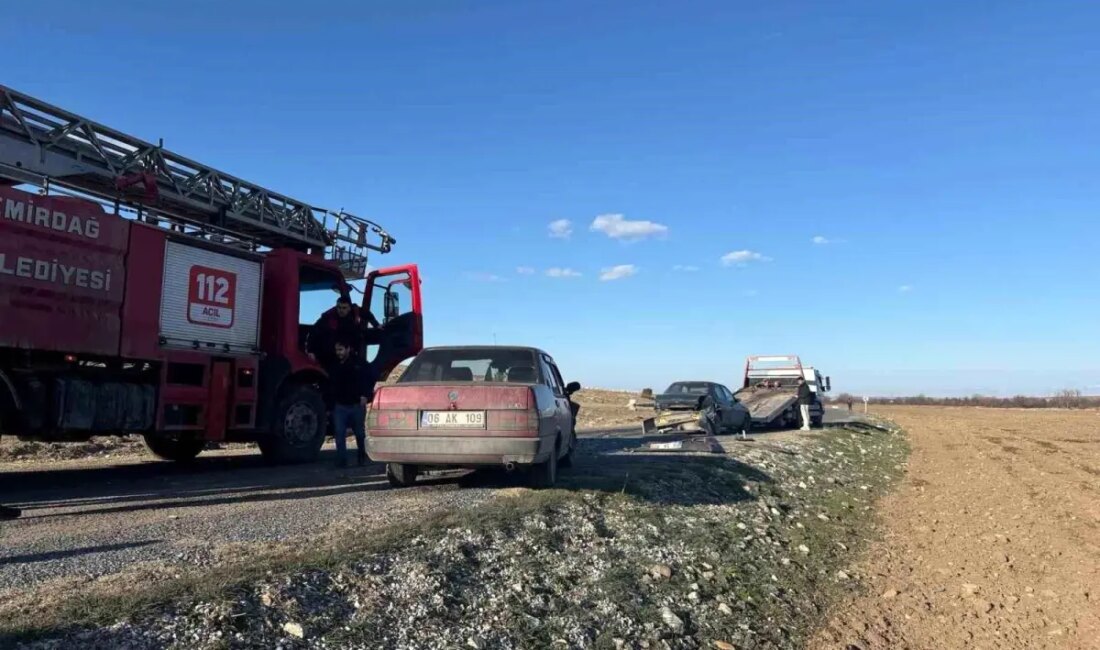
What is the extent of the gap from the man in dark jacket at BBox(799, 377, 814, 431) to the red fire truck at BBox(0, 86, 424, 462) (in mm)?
14335

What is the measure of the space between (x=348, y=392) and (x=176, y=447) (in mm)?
2877

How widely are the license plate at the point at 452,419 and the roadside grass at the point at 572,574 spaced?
2.51 feet

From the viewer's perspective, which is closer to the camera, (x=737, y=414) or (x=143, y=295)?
(x=143, y=295)

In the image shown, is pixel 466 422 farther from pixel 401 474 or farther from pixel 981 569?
pixel 981 569

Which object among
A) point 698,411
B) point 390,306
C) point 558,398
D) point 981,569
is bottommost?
point 981,569

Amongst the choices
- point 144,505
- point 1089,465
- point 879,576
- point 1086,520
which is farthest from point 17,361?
point 1089,465

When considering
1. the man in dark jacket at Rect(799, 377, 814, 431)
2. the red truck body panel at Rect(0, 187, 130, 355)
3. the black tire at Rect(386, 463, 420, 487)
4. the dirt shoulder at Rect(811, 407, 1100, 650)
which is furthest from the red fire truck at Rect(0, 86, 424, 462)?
the man in dark jacket at Rect(799, 377, 814, 431)

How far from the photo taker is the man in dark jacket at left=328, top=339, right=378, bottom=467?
9914mm

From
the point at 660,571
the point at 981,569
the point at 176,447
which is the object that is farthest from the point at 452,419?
the point at 176,447

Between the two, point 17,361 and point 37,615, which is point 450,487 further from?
point 37,615

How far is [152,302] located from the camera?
8.66 meters

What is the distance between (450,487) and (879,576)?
173 inches

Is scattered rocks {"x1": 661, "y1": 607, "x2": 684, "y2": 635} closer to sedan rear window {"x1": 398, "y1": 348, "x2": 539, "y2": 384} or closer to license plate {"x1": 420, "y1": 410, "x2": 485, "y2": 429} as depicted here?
license plate {"x1": 420, "y1": 410, "x2": 485, "y2": 429}

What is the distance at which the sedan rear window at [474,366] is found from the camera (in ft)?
25.9
